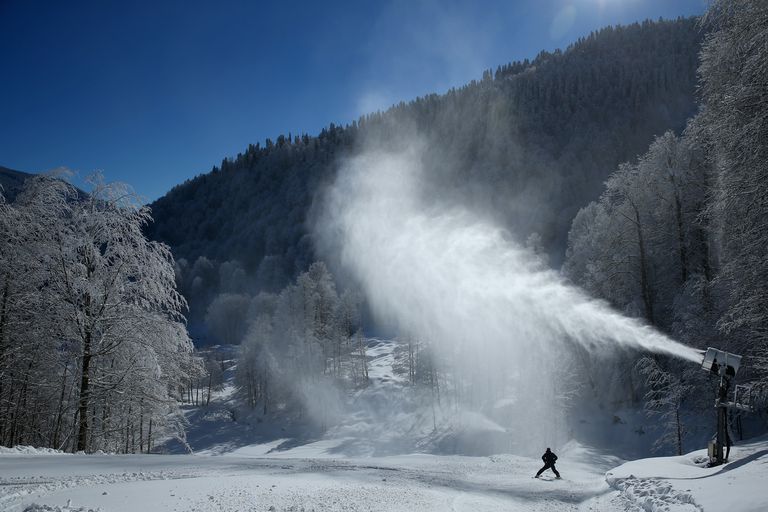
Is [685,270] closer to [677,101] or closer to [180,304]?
[180,304]

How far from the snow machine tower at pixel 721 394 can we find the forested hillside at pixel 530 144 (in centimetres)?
9750

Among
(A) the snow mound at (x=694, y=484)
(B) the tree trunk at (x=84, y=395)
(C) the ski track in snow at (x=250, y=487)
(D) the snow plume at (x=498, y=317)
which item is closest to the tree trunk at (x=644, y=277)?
(D) the snow plume at (x=498, y=317)

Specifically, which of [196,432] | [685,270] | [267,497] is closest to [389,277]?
[196,432]

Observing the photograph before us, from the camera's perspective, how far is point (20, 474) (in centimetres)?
913

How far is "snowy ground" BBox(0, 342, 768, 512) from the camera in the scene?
769 centimetres

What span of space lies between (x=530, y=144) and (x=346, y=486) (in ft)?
508

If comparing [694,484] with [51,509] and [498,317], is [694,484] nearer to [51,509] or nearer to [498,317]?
Answer: [51,509]

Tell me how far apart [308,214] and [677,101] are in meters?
133

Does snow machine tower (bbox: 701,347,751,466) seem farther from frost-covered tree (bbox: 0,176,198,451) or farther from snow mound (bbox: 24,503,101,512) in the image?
frost-covered tree (bbox: 0,176,198,451)

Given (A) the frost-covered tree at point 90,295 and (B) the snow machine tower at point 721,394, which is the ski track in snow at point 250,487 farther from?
(A) the frost-covered tree at point 90,295

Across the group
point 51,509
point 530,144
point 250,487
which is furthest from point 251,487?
point 530,144

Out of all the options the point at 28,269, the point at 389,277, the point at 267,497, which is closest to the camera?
the point at 267,497

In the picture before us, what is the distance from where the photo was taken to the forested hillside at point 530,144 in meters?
132

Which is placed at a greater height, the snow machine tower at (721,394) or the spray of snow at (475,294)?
the spray of snow at (475,294)
